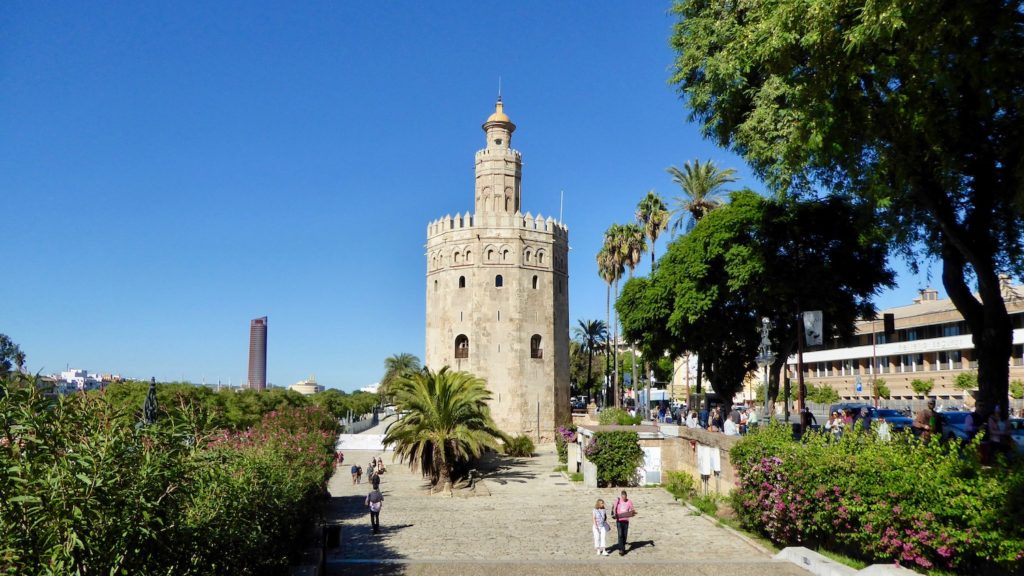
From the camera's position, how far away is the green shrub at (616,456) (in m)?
24.7

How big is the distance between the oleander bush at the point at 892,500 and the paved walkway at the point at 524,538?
1.08m

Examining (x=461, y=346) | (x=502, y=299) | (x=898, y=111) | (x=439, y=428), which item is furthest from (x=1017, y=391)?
(x=898, y=111)

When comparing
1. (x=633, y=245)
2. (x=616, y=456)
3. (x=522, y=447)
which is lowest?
(x=522, y=447)

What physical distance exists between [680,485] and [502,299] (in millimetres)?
20862

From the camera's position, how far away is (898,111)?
13.1 meters

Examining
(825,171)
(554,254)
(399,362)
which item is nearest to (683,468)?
(825,171)

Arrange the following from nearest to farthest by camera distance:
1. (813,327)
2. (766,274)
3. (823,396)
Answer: (813,327), (766,274), (823,396)

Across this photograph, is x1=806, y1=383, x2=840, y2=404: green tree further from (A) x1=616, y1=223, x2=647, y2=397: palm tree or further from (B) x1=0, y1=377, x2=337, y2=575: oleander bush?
(B) x1=0, y1=377, x2=337, y2=575: oleander bush

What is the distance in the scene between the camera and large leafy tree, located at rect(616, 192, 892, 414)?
24.7 m

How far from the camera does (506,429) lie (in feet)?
135

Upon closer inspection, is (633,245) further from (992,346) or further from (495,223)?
(992,346)

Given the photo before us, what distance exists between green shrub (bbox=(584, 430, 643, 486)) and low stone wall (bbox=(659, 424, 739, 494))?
0.50 metres

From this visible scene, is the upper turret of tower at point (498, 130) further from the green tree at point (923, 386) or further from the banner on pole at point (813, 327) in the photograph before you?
the green tree at point (923, 386)

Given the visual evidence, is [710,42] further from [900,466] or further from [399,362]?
[399,362]
